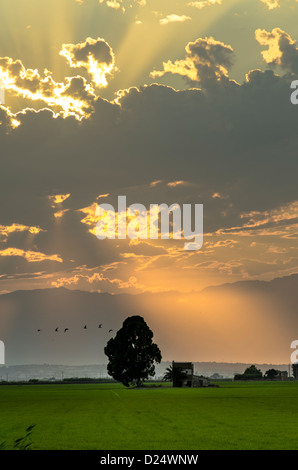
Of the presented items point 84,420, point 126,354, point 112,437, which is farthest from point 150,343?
point 112,437

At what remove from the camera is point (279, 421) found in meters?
54.2

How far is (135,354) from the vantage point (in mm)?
181250

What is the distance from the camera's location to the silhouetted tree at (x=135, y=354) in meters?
180

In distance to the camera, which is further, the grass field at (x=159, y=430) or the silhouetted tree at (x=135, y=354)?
the silhouetted tree at (x=135, y=354)

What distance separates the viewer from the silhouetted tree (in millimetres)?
180500

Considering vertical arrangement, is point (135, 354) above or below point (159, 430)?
above

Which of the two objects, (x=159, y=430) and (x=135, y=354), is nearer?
(x=159, y=430)

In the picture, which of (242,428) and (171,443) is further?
(242,428)

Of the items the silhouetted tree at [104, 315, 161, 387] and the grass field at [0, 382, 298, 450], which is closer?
the grass field at [0, 382, 298, 450]
